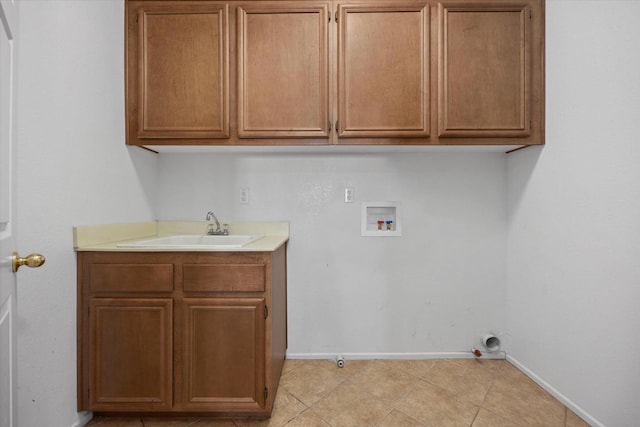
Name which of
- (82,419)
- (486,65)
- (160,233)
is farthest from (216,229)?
(486,65)

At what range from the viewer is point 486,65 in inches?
61.2

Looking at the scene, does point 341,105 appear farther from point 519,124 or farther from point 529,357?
point 529,357

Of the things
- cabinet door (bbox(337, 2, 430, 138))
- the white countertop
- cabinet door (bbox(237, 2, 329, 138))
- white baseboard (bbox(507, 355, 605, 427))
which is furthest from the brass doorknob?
white baseboard (bbox(507, 355, 605, 427))

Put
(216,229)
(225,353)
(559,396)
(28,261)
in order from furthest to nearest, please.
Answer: (216,229), (559,396), (225,353), (28,261)

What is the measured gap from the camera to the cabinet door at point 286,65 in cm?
156

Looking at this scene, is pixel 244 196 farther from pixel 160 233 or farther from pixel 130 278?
pixel 130 278

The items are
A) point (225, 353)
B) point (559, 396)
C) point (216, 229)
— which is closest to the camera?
point (225, 353)

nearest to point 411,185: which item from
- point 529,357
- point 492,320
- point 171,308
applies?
point 492,320

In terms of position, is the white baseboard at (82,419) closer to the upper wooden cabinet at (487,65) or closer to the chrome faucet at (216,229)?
the chrome faucet at (216,229)

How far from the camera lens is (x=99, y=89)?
141 cm

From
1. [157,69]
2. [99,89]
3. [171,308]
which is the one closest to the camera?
[171,308]

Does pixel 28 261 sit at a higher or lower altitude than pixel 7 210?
lower

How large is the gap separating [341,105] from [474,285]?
1561 mm

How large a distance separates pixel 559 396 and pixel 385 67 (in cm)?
208
